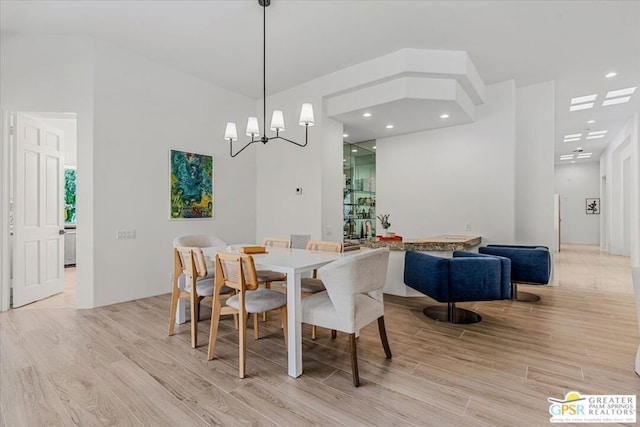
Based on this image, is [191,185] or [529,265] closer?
[529,265]

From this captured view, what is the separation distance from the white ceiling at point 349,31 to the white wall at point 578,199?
8.43m

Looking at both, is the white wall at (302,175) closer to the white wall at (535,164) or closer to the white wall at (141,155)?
the white wall at (141,155)

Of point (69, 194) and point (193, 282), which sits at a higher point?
point (69, 194)

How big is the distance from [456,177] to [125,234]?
5282mm

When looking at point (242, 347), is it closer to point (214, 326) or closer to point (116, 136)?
point (214, 326)

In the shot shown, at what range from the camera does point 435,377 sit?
2299mm

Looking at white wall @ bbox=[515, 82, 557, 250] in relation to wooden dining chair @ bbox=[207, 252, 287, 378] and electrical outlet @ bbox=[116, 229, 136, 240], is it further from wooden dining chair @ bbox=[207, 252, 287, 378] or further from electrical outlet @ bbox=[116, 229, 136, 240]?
electrical outlet @ bbox=[116, 229, 136, 240]

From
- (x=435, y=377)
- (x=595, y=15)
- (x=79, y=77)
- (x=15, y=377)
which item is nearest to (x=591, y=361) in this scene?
(x=435, y=377)

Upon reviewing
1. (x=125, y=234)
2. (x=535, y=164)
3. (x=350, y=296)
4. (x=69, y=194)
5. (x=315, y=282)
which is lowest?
(x=315, y=282)

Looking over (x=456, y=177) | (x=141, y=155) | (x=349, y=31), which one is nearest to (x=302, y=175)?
(x=349, y=31)

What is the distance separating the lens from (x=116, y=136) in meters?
4.27

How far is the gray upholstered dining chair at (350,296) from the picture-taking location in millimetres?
2223

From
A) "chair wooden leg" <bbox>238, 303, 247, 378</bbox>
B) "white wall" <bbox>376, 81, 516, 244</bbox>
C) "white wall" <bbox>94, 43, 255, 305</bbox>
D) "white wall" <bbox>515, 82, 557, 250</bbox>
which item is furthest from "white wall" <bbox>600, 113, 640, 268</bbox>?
"white wall" <bbox>94, 43, 255, 305</bbox>

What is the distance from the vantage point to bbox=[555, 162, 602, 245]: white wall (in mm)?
11531
